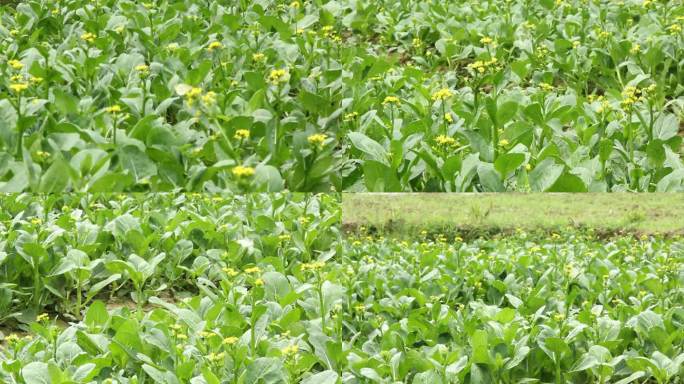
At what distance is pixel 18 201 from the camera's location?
13.0 feet

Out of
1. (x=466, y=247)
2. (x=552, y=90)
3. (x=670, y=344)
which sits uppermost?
(x=552, y=90)

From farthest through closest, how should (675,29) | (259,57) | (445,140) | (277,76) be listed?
(675,29) → (259,57) → (445,140) → (277,76)

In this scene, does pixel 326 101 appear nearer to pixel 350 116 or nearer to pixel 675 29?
pixel 350 116

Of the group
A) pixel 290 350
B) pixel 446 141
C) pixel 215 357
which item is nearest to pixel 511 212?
pixel 446 141

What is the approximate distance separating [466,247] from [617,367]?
4.90 ft

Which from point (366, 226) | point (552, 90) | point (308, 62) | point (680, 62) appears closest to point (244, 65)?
point (308, 62)

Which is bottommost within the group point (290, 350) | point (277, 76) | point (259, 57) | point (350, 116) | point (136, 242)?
point (136, 242)

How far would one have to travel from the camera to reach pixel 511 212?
13.4 ft

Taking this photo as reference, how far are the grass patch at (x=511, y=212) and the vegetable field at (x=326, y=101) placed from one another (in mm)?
102

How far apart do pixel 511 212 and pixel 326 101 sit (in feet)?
3.30

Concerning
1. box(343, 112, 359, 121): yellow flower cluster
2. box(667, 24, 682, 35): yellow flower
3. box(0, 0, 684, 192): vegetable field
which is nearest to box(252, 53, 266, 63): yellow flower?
box(0, 0, 684, 192): vegetable field

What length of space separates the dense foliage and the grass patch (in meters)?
0.16

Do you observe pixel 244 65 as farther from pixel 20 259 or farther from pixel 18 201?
pixel 20 259

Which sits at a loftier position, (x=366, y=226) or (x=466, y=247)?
(x=366, y=226)
